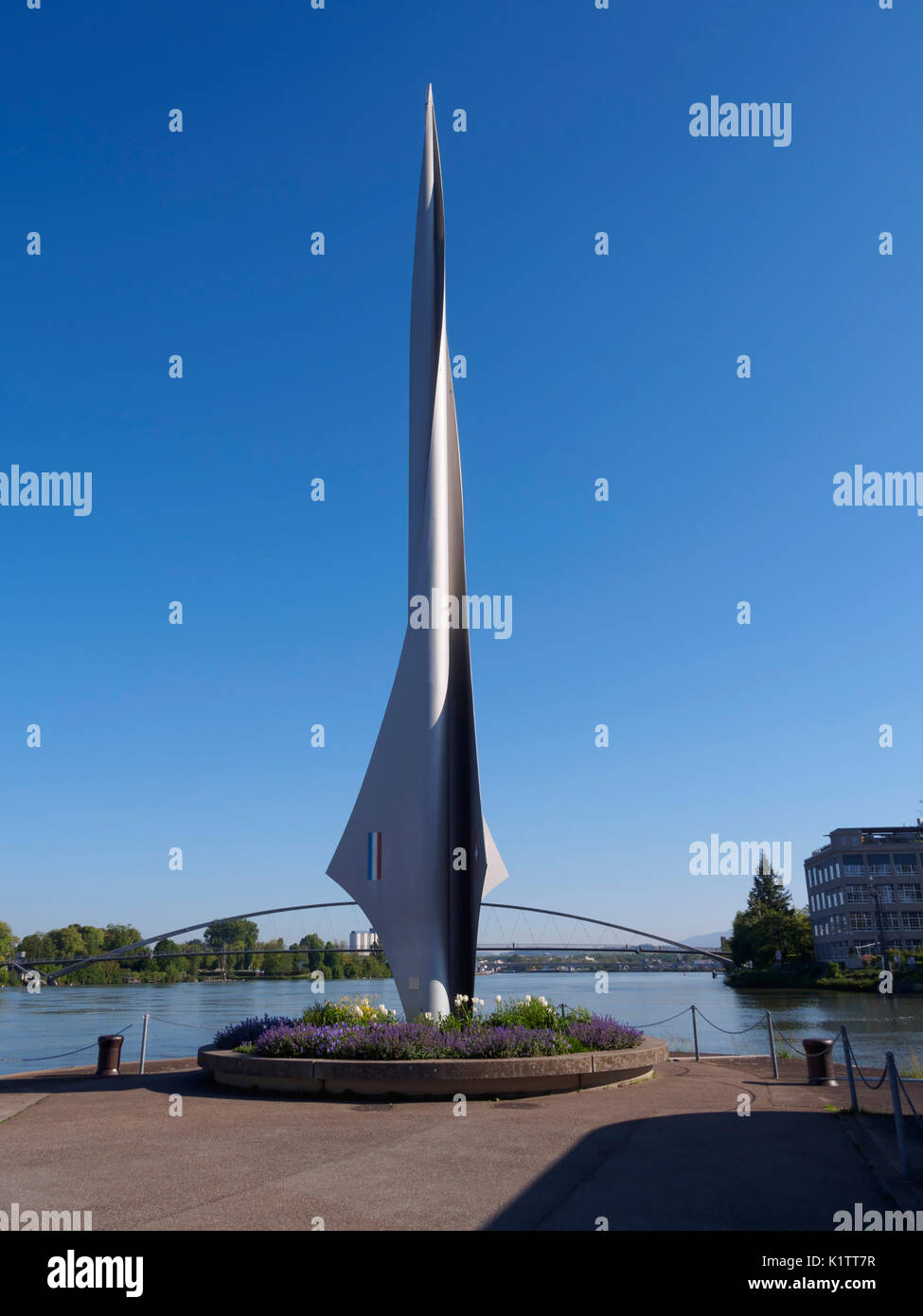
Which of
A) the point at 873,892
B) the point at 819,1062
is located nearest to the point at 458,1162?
the point at 819,1062

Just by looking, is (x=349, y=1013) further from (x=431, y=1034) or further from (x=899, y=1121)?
(x=899, y=1121)

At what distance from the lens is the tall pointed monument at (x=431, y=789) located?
1656cm

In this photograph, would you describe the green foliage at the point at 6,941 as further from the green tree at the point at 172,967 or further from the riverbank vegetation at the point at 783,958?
the riverbank vegetation at the point at 783,958

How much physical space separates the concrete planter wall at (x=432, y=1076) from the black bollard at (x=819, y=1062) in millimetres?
2974

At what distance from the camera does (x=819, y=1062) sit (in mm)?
13875

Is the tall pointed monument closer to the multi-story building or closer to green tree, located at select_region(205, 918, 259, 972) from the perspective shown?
the multi-story building

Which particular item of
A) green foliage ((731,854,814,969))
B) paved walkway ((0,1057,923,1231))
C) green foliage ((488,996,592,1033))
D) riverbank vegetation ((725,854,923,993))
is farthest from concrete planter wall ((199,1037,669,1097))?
green foliage ((731,854,814,969))

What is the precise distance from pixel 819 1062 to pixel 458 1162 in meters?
8.00

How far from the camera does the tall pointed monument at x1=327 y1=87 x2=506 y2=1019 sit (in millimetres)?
16562

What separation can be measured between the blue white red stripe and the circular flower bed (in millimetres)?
2192
